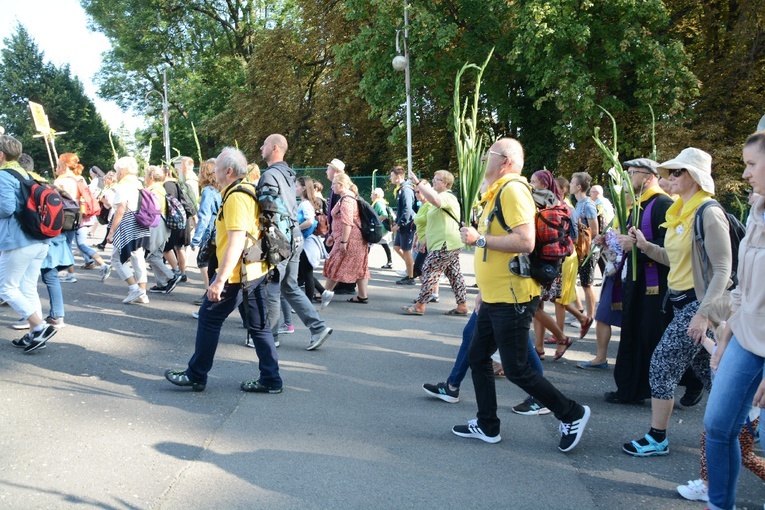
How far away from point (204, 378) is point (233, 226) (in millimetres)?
1250

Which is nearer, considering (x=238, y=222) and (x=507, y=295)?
(x=507, y=295)

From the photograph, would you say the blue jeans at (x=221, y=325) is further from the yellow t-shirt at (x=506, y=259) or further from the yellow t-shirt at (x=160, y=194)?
the yellow t-shirt at (x=160, y=194)

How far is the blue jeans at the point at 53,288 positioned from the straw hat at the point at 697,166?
5626mm

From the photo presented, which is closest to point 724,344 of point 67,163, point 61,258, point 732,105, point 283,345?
point 283,345

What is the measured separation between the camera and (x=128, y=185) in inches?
346

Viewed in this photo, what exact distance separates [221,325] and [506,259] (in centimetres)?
229

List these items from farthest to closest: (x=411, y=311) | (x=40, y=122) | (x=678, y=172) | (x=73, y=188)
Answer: (x=40, y=122)
(x=73, y=188)
(x=411, y=311)
(x=678, y=172)

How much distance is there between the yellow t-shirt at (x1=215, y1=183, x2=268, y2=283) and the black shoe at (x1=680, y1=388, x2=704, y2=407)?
11.0 feet

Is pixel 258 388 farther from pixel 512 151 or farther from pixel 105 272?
pixel 105 272

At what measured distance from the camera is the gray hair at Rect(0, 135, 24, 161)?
20.0 ft

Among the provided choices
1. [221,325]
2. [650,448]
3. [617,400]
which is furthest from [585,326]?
[221,325]

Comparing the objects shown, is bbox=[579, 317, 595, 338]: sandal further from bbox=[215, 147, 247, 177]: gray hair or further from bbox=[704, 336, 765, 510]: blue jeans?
bbox=[704, 336, 765, 510]: blue jeans

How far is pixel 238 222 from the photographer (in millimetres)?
5090

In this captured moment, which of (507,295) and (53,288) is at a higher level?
(507,295)
